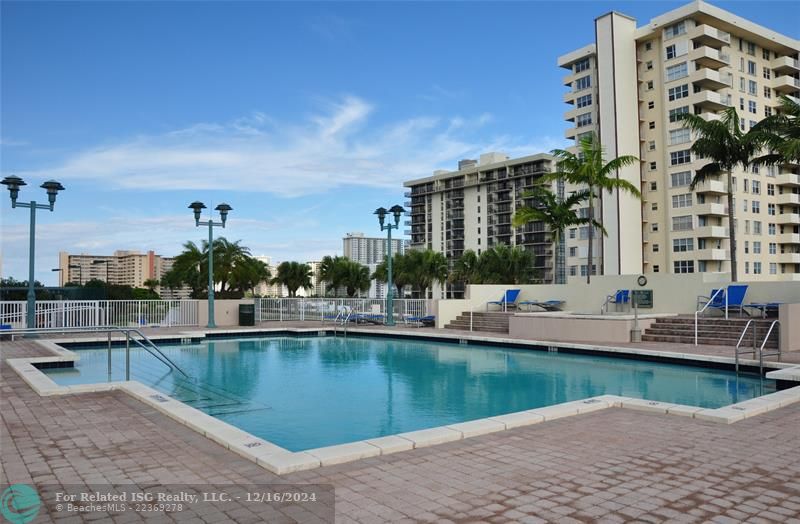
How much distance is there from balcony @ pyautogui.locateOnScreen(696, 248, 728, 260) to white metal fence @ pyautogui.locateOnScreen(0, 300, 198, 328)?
1892 inches

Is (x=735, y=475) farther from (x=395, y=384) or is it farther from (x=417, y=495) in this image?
(x=395, y=384)

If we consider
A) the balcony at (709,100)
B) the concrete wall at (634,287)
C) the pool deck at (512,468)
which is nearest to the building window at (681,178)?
the balcony at (709,100)

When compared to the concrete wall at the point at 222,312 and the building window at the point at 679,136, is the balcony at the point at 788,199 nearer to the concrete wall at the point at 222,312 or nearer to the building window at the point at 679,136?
the building window at the point at 679,136

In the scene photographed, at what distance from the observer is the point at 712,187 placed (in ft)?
179

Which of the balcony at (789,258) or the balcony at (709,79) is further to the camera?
the balcony at (789,258)

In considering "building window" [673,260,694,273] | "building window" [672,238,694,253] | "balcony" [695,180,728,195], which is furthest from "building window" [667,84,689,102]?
"building window" [673,260,694,273]

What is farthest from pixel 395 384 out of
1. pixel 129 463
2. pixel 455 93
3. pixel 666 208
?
pixel 666 208

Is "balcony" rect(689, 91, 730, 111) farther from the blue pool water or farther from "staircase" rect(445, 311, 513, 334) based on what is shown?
the blue pool water

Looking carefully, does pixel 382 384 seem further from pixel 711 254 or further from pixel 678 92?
pixel 678 92

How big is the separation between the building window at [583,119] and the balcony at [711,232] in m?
16.5

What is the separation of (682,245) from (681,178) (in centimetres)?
656

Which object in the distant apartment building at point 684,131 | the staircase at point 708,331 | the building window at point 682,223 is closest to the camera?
the staircase at point 708,331

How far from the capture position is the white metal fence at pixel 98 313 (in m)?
20.4

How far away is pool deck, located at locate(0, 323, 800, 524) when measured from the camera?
3980 millimetres
